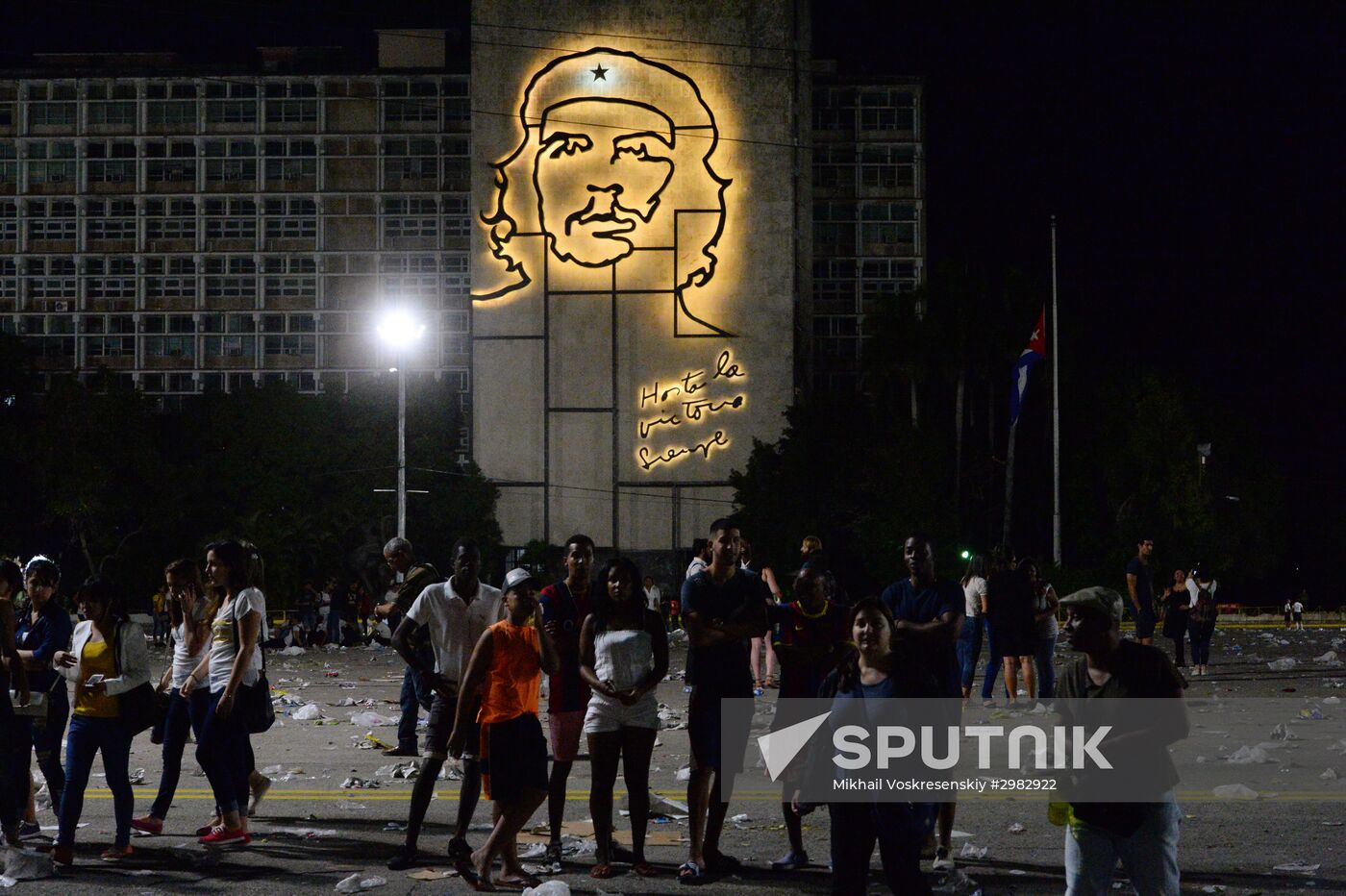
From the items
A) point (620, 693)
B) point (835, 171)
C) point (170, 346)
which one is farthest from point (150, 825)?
point (170, 346)

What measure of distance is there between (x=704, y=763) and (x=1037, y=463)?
195 ft

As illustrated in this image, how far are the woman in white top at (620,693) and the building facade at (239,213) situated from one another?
8226 centimetres

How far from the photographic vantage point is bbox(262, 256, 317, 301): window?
9219 centimetres

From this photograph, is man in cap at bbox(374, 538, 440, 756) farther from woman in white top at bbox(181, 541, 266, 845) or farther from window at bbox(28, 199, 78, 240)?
window at bbox(28, 199, 78, 240)

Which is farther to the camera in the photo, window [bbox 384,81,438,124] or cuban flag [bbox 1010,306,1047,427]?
window [bbox 384,81,438,124]

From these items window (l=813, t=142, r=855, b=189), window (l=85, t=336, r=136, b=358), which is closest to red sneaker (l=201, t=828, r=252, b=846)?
window (l=813, t=142, r=855, b=189)

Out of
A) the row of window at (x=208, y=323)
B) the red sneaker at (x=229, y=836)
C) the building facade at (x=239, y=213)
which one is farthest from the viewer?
the row of window at (x=208, y=323)

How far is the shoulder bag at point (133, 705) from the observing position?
8.41 m

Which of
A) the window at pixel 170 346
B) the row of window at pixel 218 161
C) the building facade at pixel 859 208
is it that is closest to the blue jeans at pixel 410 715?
the building facade at pixel 859 208

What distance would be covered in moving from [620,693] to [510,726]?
599 millimetres

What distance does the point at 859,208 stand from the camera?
296ft

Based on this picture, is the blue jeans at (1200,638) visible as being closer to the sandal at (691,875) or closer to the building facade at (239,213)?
Answer: the sandal at (691,875)

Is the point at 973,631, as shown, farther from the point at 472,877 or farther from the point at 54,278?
the point at 54,278

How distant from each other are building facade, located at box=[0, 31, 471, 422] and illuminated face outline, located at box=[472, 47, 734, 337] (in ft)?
51.0
